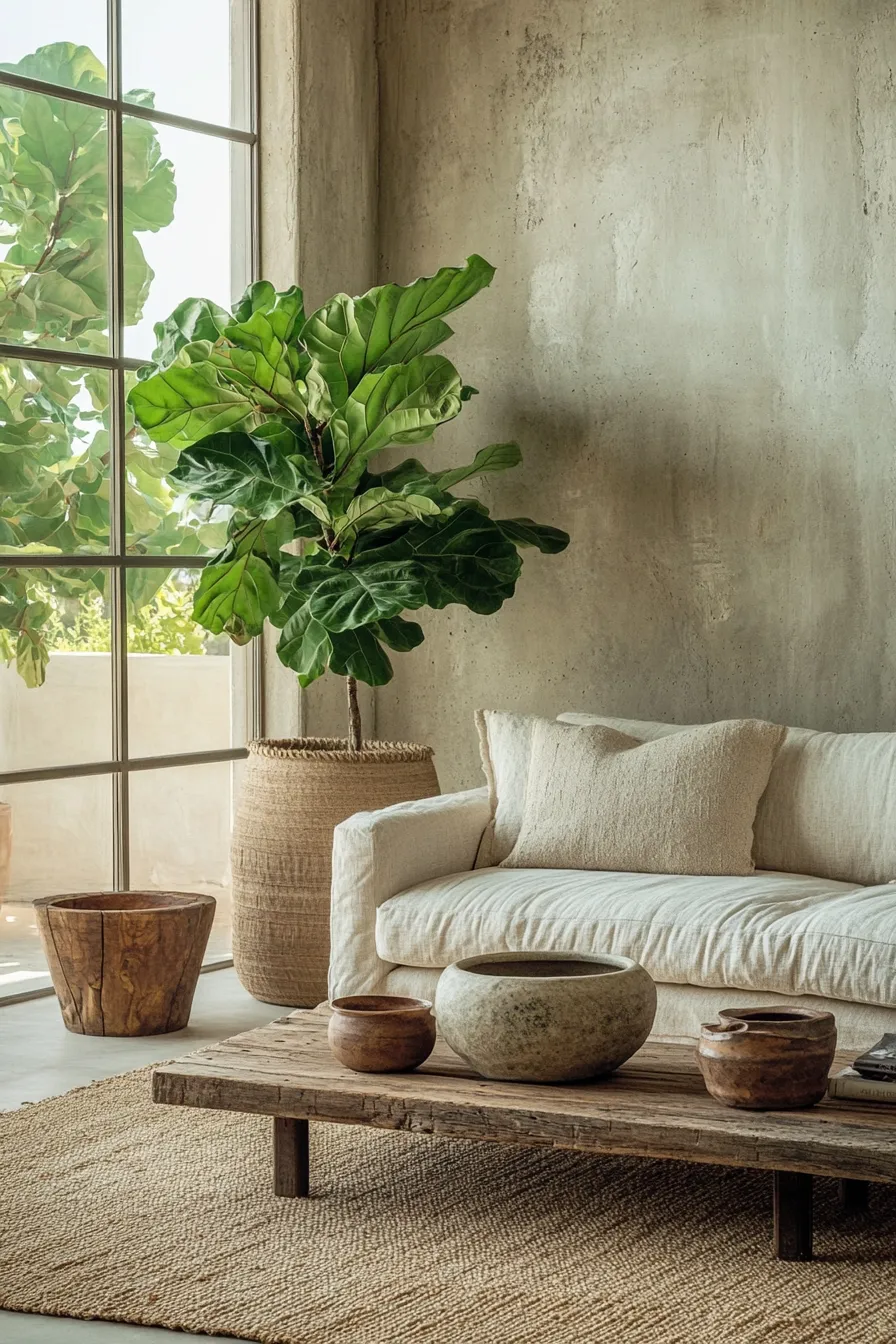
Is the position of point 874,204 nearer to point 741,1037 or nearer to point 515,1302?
point 741,1037

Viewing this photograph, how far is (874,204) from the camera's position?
4.23 metres

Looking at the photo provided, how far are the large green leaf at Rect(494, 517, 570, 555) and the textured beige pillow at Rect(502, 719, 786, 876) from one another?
0.80 meters

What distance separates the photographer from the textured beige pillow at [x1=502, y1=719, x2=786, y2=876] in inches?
143

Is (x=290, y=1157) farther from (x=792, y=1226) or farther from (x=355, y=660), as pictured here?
(x=355, y=660)

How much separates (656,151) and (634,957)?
2.46 meters

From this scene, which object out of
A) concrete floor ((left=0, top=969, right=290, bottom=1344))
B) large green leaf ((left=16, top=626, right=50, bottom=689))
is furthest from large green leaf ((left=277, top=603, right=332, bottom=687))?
concrete floor ((left=0, top=969, right=290, bottom=1344))

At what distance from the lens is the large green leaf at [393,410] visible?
4.24 meters

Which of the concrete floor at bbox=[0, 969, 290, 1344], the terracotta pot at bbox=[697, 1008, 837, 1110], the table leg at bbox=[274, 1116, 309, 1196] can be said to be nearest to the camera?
the terracotta pot at bbox=[697, 1008, 837, 1110]

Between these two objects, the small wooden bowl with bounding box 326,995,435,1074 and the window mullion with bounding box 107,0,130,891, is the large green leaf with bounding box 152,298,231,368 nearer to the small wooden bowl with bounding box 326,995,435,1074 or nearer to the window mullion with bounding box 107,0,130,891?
the window mullion with bounding box 107,0,130,891

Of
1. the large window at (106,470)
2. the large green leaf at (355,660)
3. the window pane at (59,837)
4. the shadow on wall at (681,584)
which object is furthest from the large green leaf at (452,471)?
the window pane at (59,837)

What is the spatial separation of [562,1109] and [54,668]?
2.42 m

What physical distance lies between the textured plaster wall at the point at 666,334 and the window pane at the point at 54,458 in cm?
109

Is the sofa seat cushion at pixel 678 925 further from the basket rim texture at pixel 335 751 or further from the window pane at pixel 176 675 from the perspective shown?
the window pane at pixel 176 675

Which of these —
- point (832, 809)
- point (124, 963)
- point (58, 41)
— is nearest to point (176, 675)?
point (124, 963)
